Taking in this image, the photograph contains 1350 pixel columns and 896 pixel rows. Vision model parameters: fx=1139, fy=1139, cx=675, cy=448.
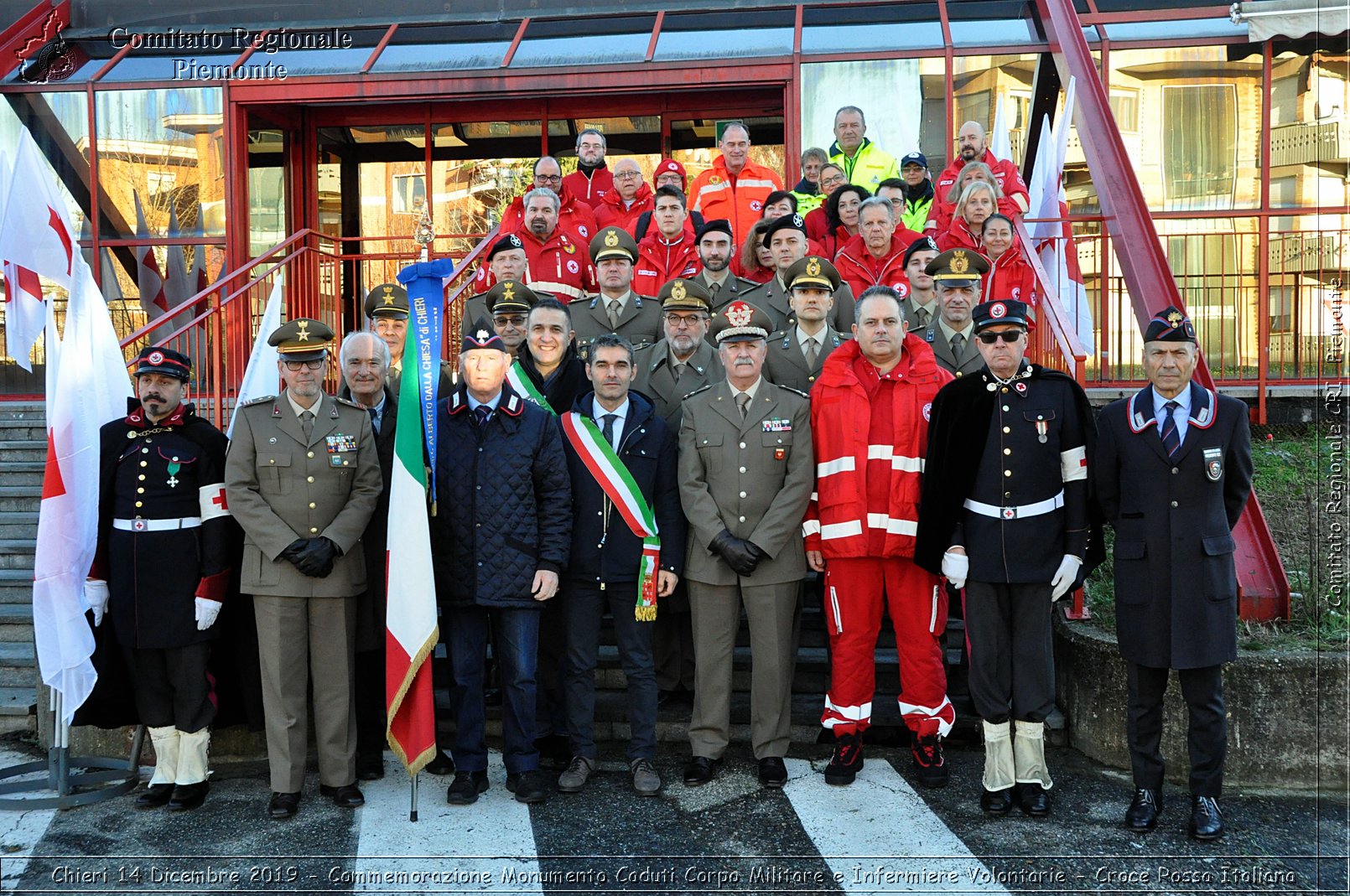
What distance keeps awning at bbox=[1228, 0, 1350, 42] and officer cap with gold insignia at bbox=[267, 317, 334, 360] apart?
9.66 meters

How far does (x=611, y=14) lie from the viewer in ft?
43.0

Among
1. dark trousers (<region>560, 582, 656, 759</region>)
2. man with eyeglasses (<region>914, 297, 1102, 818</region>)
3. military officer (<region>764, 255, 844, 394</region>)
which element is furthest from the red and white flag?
man with eyeglasses (<region>914, 297, 1102, 818</region>)

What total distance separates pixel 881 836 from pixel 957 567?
125cm

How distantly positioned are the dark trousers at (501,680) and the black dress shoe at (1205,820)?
2.93 metres

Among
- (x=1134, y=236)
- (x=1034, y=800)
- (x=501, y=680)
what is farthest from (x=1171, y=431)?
(x=501, y=680)

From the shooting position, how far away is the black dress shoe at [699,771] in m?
5.55

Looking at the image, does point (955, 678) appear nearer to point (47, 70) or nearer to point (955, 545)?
point (955, 545)

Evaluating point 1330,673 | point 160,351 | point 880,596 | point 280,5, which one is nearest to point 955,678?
point 880,596

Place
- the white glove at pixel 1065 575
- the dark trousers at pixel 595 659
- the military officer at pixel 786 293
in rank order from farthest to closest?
the military officer at pixel 786 293 → the dark trousers at pixel 595 659 → the white glove at pixel 1065 575

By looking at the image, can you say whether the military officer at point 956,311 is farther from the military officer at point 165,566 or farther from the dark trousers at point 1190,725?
the military officer at point 165,566

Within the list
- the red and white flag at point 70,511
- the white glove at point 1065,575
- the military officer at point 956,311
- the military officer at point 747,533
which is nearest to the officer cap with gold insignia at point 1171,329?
the white glove at point 1065,575

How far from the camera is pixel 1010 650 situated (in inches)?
208

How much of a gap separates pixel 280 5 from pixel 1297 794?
523 inches

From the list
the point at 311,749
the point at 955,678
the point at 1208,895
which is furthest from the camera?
the point at 955,678
